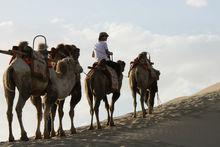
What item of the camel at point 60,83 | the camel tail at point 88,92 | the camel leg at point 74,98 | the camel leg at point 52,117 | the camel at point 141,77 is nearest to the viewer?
the camel at point 60,83

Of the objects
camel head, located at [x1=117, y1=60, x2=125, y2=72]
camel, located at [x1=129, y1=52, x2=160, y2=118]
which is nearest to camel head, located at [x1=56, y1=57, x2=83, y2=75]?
camel head, located at [x1=117, y1=60, x2=125, y2=72]

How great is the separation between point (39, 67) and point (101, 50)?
3807 millimetres

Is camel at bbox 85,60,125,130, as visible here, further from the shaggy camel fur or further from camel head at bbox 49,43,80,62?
the shaggy camel fur

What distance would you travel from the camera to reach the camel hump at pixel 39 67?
16.8 meters

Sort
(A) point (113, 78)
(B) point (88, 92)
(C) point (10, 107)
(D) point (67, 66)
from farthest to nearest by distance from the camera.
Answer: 1. (A) point (113, 78)
2. (B) point (88, 92)
3. (D) point (67, 66)
4. (C) point (10, 107)

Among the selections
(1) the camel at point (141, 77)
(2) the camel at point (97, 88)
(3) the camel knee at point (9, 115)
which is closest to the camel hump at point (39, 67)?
(3) the camel knee at point (9, 115)

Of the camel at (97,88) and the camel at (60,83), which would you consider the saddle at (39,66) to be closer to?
the camel at (60,83)

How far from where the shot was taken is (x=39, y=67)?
55.5ft

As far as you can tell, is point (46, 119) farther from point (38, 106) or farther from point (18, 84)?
point (18, 84)

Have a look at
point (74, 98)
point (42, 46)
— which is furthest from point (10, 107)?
point (74, 98)

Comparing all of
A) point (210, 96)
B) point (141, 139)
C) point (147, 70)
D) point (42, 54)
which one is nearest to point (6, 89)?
point (42, 54)

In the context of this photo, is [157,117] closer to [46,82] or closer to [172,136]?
[172,136]

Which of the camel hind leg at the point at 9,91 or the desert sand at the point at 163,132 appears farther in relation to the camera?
the camel hind leg at the point at 9,91

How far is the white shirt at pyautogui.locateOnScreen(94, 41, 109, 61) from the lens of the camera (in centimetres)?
2030
